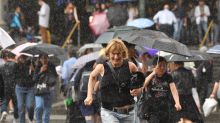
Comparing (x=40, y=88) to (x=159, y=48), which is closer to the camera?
(x=159, y=48)

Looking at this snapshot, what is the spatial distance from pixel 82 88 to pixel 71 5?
468 inches

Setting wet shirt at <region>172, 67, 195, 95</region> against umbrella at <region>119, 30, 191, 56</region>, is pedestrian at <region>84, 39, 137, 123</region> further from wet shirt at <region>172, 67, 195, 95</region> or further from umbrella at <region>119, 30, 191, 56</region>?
wet shirt at <region>172, 67, 195, 95</region>

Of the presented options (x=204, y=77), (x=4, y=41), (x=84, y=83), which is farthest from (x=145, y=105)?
(x=204, y=77)

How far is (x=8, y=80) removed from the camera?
49.6 ft

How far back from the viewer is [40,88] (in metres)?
14.1

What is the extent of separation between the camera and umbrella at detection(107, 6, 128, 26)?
75.6ft

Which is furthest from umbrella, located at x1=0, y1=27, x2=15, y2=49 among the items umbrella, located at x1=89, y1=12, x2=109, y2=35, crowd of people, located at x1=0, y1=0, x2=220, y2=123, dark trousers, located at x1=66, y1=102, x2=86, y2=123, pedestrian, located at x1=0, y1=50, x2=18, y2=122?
umbrella, located at x1=89, y1=12, x2=109, y2=35

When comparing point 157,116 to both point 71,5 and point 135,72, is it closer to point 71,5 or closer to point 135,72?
point 135,72

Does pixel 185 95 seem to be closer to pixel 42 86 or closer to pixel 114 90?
pixel 42 86

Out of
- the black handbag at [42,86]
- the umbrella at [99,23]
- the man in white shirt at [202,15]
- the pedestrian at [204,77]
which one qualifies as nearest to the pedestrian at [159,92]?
the black handbag at [42,86]

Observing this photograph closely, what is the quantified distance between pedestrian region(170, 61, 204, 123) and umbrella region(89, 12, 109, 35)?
11.0 metres

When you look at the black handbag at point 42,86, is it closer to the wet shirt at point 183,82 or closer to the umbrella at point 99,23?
the wet shirt at point 183,82

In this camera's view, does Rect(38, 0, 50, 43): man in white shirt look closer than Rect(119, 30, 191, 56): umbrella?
No

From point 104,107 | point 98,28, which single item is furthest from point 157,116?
point 98,28
